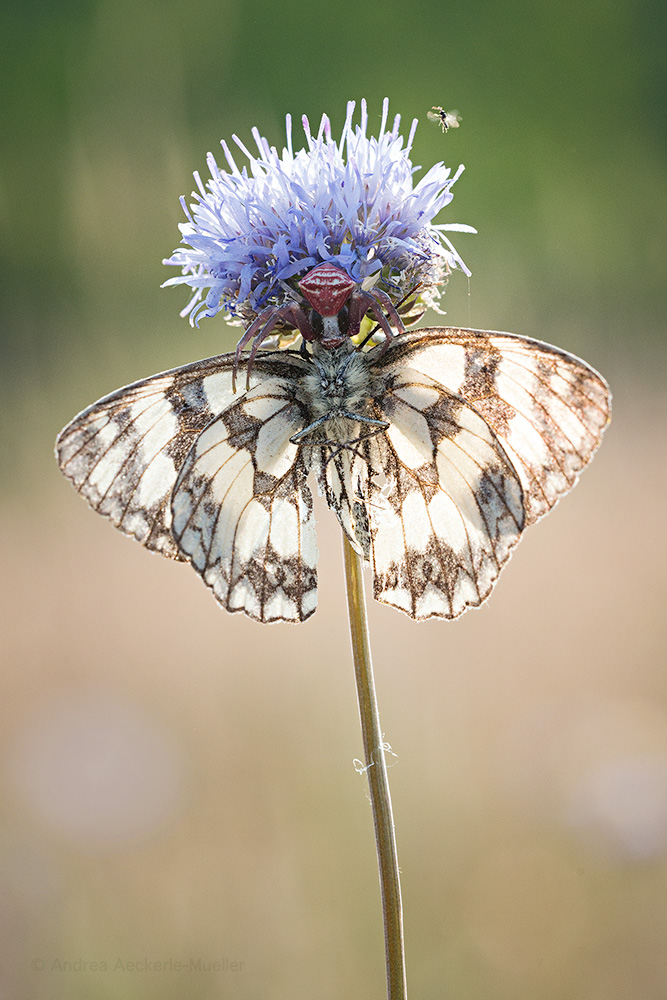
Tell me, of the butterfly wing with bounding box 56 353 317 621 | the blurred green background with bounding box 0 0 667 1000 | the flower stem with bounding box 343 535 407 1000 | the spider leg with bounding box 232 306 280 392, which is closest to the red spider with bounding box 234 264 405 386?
the spider leg with bounding box 232 306 280 392

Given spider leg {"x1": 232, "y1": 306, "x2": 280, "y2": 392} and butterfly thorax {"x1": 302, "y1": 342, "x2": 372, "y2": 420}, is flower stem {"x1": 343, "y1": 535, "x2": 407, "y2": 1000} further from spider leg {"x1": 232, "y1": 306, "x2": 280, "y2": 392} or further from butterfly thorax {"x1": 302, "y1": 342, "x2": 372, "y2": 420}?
spider leg {"x1": 232, "y1": 306, "x2": 280, "y2": 392}

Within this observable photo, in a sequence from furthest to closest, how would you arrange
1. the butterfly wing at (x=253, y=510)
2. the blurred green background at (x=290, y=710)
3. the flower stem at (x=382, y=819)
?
the blurred green background at (x=290, y=710)
the butterfly wing at (x=253, y=510)
the flower stem at (x=382, y=819)

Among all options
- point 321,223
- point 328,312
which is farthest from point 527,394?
point 321,223

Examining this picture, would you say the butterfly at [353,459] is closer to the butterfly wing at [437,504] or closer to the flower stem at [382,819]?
the butterfly wing at [437,504]

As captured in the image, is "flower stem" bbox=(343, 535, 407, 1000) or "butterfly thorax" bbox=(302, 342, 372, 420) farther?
"butterfly thorax" bbox=(302, 342, 372, 420)

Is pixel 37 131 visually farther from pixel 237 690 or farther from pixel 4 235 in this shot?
pixel 237 690

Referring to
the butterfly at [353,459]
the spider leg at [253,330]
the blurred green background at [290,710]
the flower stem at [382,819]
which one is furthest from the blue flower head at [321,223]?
the blurred green background at [290,710]

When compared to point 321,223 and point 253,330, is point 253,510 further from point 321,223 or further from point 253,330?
point 321,223
